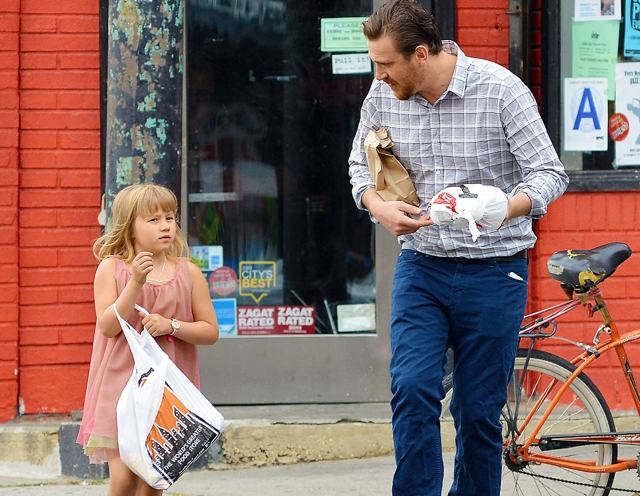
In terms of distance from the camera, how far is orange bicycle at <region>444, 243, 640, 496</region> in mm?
4777

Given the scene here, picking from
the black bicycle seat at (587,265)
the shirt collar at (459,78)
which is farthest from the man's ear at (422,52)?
the black bicycle seat at (587,265)

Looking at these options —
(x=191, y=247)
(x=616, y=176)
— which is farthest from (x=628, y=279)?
(x=191, y=247)

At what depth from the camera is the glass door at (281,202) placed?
6.36 m

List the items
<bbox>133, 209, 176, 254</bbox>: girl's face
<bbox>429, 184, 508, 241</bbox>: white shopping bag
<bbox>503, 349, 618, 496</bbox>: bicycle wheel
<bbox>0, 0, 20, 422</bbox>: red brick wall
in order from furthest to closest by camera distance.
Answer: <bbox>0, 0, 20, 422</bbox>: red brick wall → <bbox>503, 349, 618, 496</bbox>: bicycle wheel → <bbox>133, 209, 176, 254</bbox>: girl's face → <bbox>429, 184, 508, 241</bbox>: white shopping bag

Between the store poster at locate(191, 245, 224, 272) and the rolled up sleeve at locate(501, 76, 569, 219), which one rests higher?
the rolled up sleeve at locate(501, 76, 569, 219)

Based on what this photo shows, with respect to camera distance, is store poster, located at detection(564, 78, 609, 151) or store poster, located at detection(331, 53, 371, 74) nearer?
store poster, located at detection(564, 78, 609, 151)

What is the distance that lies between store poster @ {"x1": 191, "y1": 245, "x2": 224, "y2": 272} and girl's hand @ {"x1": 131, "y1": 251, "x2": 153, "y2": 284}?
96.4 inches

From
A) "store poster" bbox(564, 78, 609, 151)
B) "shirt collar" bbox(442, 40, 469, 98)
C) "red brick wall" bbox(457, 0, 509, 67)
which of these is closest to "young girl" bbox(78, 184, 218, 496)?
"shirt collar" bbox(442, 40, 469, 98)

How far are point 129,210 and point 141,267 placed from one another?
31 centimetres

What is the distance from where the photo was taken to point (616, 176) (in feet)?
20.4

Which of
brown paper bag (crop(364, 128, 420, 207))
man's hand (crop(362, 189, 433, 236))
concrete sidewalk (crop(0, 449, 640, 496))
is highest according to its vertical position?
brown paper bag (crop(364, 128, 420, 207))

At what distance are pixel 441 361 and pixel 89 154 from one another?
2731 mm

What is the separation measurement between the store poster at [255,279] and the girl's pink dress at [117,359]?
2.19 meters

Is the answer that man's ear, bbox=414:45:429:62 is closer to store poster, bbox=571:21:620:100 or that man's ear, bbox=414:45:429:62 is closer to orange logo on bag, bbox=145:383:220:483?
orange logo on bag, bbox=145:383:220:483
